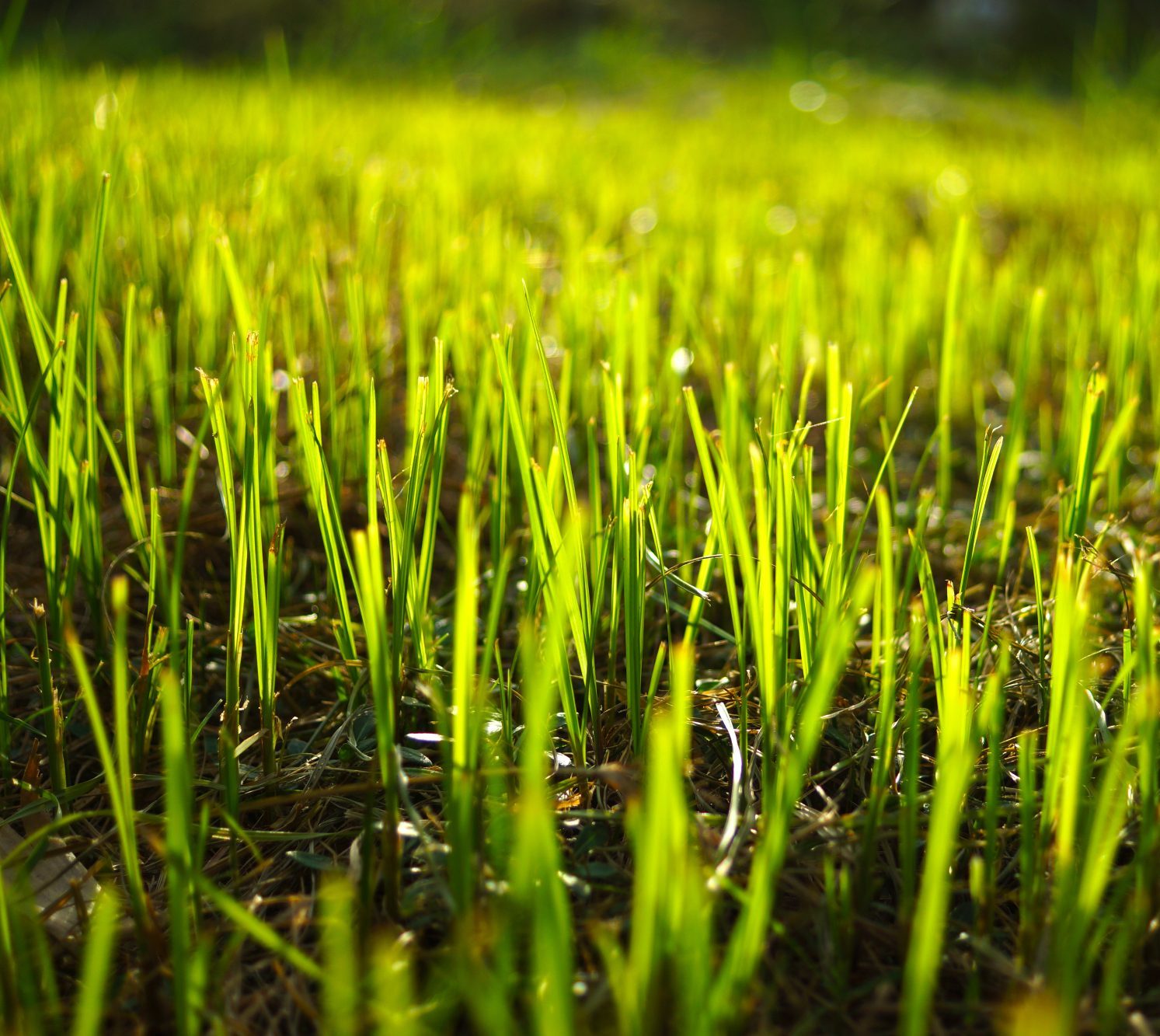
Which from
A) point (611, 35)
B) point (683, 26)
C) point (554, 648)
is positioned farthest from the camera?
point (683, 26)

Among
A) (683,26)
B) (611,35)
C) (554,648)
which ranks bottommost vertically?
(554,648)

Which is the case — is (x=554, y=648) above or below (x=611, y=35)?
below

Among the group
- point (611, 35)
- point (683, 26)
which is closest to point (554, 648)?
point (611, 35)

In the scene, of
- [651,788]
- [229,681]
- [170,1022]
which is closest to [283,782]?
[229,681]

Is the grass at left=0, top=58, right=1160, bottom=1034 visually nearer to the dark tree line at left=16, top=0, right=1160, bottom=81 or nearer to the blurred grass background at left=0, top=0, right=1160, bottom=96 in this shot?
the blurred grass background at left=0, top=0, right=1160, bottom=96

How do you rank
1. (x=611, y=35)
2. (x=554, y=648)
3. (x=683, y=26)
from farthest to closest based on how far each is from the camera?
1. (x=683, y=26)
2. (x=611, y=35)
3. (x=554, y=648)

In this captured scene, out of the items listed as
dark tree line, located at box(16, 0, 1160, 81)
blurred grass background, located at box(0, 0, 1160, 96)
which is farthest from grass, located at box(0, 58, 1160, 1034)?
dark tree line, located at box(16, 0, 1160, 81)

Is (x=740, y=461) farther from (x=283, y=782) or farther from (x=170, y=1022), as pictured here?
(x=170, y=1022)

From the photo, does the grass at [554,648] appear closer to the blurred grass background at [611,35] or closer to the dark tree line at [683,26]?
the blurred grass background at [611,35]

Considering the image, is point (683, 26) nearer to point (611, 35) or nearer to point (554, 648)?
point (611, 35)
